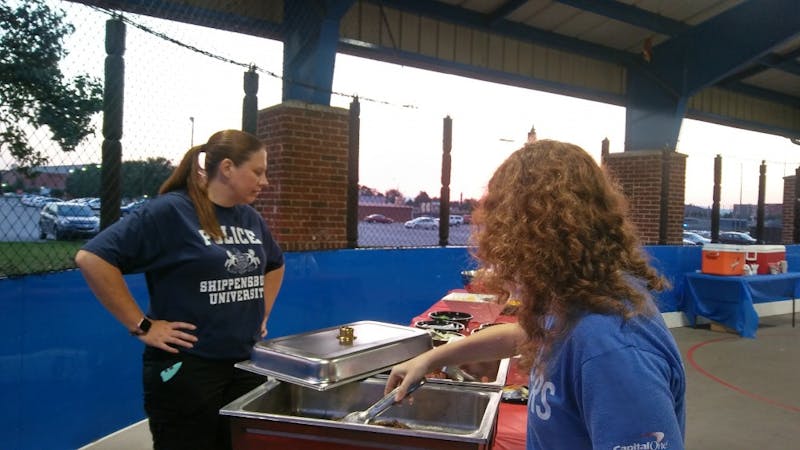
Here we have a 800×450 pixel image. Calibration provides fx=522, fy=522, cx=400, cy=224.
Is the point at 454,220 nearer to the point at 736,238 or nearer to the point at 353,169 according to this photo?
the point at 353,169

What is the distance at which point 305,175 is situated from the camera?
15.9ft

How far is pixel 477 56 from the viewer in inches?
291

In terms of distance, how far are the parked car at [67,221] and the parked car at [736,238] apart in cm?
1084

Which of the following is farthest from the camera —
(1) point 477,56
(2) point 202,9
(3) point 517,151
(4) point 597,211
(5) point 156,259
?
(1) point 477,56

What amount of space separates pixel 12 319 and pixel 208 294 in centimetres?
176

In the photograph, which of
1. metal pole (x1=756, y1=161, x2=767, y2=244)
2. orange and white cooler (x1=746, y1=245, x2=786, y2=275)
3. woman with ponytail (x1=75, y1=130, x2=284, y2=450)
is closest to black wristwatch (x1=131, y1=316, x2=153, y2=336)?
woman with ponytail (x1=75, y1=130, x2=284, y2=450)

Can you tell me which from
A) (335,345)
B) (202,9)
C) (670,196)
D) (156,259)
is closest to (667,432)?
(335,345)

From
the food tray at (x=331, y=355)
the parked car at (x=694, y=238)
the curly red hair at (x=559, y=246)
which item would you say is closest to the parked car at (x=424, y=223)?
the food tray at (x=331, y=355)

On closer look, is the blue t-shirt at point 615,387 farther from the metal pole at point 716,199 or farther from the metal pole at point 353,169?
the metal pole at point 716,199

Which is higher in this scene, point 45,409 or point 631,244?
point 631,244

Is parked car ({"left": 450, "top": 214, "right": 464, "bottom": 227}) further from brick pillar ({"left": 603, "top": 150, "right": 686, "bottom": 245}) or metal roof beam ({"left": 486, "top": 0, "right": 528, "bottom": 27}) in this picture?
brick pillar ({"left": 603, "top": 150, "right": 686, "bottom": 245})

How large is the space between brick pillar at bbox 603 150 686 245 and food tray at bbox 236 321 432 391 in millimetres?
7424

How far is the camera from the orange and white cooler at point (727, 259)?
7.73 m

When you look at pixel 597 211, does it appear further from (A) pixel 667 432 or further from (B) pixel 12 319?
(B) pixel 12 319
